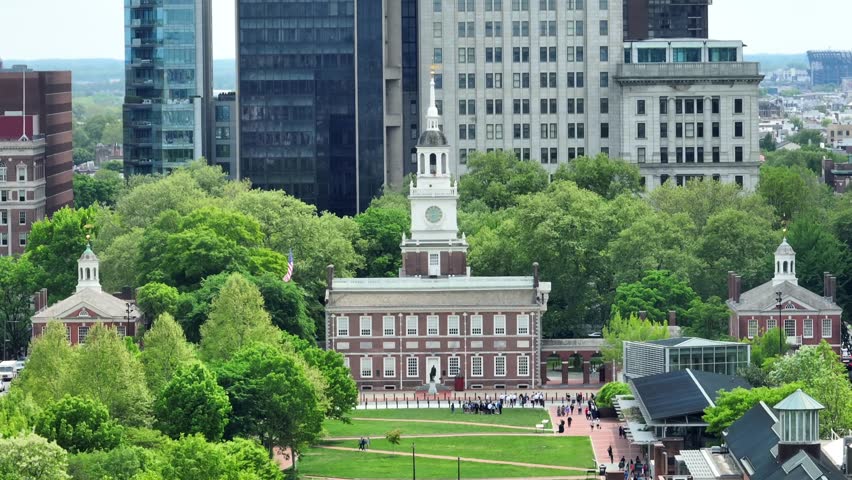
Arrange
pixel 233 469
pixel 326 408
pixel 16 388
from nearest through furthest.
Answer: pixel 233 469
pixel 16 388
pixel 326 408

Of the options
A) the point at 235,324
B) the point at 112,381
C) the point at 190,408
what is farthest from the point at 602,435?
the point at 112,381

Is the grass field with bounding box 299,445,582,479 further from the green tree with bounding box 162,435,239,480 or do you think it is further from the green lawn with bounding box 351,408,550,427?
the green tree with bounding box 162,435,239,480

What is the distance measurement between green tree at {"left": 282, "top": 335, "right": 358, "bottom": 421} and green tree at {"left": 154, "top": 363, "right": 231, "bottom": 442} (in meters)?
16.9

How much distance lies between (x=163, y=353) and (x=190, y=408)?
48.4 ft

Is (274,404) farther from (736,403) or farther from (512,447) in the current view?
(736,403)

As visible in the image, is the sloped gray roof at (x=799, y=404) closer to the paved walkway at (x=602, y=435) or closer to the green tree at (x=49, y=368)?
the paved walkway at (x=602, y=435)

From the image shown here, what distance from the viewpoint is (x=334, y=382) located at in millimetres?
177875

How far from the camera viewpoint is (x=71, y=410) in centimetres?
14950

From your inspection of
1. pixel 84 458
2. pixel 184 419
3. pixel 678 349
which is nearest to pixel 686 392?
pixel 678 349

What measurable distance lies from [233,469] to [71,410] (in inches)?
625

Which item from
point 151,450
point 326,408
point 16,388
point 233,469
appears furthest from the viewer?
point 326,408

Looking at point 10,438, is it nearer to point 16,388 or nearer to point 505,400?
point 16,388

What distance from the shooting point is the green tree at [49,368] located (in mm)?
160375

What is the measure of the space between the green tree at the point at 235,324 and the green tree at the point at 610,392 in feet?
74.5
